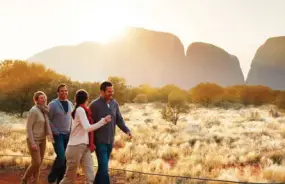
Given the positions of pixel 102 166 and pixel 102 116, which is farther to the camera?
pixel 102 116

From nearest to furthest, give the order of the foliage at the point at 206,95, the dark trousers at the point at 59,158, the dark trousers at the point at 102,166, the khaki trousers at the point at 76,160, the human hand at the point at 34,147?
the khaki trousers at the point at 76,160
the dark trousers at the point at 102,166
the human hand at the point at 34,147
the dark trousers at the point at 59,158
the foliage at the point at 206,95

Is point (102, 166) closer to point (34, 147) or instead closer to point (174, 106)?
point (34, 147)

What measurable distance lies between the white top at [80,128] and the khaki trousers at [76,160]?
80mm

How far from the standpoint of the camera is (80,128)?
552 centimetres

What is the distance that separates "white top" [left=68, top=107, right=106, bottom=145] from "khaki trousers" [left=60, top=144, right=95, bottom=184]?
8 cm

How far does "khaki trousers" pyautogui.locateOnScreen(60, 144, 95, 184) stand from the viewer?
5.53 meters

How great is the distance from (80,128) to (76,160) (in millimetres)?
478

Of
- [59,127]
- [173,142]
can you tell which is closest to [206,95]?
[173,142]

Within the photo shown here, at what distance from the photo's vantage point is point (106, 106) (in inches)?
234

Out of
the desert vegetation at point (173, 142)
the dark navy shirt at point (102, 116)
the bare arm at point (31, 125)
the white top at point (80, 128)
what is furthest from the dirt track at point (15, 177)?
the white top at point (80, 128)

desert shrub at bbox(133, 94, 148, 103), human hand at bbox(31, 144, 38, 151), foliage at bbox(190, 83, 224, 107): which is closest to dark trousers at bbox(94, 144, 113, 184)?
human hand at bbox(31, 144, 38, 151)

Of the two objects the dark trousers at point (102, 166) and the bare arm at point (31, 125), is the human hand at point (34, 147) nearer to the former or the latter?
the bare arm at point (31, 125)

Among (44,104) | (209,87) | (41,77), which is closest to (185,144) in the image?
(44,104)

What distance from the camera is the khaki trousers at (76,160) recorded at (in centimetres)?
553
